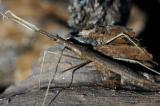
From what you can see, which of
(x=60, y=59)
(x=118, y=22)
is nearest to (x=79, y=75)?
(x=60, y=59)

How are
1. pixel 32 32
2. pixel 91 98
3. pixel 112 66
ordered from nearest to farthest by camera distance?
pixel 91 98 → pixel 112 66 → pixel 32 32

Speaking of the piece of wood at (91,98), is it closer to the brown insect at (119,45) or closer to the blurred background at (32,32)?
the brown insect at (119,45)

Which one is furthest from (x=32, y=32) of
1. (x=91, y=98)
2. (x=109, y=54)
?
(x=91, y=98)

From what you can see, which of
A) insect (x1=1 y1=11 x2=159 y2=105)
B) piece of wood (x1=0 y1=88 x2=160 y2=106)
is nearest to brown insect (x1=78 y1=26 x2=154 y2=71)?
insect (x1=1 y1=11 x2=159 y2=105)

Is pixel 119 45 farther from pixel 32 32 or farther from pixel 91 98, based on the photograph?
pixel 32 32

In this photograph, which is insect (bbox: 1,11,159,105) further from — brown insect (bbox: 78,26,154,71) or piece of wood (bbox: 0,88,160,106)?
piece of wood (bbox: 0,88,160,106)

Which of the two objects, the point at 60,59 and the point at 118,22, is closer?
the point at 60,59

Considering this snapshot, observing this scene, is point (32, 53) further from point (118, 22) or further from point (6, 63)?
point (118, 22)

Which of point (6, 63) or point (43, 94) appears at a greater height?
point (6, 63)
